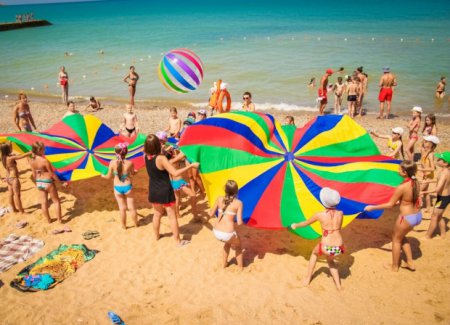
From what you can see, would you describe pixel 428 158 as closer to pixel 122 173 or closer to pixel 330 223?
pixel 330 223

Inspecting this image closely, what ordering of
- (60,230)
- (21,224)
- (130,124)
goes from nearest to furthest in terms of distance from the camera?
1. (60,230)
2. (21,224)
3. (130,124)

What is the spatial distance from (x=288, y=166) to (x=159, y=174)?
191 centimetres

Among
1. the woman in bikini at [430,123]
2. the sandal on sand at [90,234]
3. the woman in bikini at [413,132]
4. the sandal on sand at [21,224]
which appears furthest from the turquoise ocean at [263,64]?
the sandal on sand at [21,224]

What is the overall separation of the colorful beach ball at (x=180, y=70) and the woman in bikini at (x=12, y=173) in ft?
10.6

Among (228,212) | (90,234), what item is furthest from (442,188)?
(90,234)

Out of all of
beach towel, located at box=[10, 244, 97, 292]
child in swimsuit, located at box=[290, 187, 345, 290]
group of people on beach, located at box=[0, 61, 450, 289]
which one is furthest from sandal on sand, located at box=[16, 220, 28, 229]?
child in swimsuit, located at box=[290, 187, 345, 290]

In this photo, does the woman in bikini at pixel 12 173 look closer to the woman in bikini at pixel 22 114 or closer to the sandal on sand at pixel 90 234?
the sandal on sand at pixel 90 234

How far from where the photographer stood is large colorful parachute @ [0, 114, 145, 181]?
637 centimetres

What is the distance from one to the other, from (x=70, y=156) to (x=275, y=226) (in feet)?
13.6

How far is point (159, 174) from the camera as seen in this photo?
509cm

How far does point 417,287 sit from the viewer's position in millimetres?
4609

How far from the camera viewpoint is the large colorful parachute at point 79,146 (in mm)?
6367

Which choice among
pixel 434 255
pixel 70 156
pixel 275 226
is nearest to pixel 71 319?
pixel 275 226

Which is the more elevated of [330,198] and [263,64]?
[263,64]
